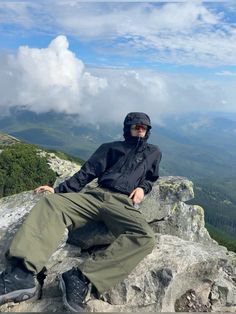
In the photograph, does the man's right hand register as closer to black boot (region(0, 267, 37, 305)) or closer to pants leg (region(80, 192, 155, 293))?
pants leg (region(80, 192, 155, 293))

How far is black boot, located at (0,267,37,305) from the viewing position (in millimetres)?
7723

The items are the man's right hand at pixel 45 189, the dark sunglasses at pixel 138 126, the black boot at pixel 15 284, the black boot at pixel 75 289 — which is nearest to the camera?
the black boot at pixel 15 284

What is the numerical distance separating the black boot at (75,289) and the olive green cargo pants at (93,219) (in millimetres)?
176

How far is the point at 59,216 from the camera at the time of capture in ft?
29.2

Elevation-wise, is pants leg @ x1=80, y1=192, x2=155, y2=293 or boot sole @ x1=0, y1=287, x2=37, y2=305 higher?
pants leg @ x1=80, y1=192, x2=155, y2=293

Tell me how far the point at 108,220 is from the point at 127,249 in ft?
3.82

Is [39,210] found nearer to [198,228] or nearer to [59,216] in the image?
[59,216]

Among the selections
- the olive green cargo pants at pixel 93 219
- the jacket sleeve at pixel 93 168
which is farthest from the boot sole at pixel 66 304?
the jacket sleeve at pixel 93 168

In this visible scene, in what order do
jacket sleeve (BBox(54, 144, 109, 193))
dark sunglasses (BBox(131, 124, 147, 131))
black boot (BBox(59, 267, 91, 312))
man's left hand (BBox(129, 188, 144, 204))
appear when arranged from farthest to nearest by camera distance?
dark sunglasses (BBox(131, 124, 147, 131)) < jacket sleeve (BBox(54, 144, 109, 193)) < man's left hand (BBox(129, 188, 144, 204)) < black boot (BBox(59, 267, 91, 312))

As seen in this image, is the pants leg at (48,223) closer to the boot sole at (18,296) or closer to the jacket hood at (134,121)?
the boot sole at (18,296)

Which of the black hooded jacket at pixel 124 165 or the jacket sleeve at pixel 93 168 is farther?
the jacket sleeve at pixel 93 168

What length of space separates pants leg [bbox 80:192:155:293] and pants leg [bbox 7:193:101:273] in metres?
0.44

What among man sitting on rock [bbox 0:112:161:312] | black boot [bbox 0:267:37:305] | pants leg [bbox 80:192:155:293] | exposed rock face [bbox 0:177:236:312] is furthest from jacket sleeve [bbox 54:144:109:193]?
black boot [bbox 0:267:37:305]

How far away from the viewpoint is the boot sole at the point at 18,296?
7.73 metres
